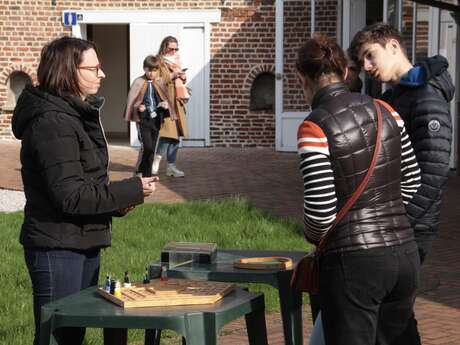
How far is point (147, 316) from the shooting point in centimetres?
365

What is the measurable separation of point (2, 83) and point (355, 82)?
58.1 ft

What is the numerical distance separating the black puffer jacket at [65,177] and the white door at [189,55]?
16.6 m

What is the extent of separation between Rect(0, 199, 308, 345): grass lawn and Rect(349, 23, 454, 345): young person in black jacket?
2.15 meters

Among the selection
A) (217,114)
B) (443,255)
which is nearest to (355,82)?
(443,255)

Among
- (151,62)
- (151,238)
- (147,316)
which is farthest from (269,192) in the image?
(147,316)

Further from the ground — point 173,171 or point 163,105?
point 163,105

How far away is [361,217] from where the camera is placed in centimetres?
396

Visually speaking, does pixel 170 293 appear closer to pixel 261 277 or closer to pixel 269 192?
pixel 261 277

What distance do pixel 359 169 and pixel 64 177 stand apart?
1.14 m

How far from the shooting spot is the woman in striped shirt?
392 centimetres

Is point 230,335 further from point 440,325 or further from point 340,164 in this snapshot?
point 340,164

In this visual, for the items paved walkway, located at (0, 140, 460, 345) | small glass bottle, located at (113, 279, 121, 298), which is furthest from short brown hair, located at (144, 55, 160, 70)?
small glass bottle, located at (113, 279, 121, 298)

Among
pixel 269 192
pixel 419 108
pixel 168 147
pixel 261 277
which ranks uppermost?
pixel 419 108

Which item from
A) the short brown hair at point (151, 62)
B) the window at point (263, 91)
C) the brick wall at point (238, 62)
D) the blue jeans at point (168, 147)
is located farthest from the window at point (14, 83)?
the short brown hair at point (151, 62)
